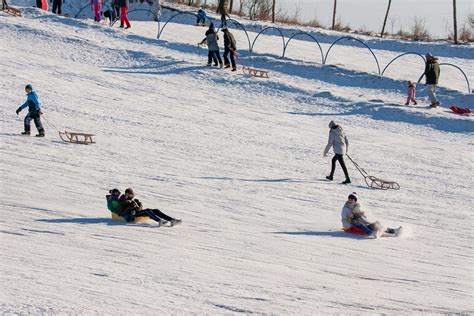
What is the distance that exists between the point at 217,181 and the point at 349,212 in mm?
4015

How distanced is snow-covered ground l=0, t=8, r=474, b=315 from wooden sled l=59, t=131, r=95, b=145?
0.26 meters

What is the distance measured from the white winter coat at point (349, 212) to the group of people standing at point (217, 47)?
1400cm

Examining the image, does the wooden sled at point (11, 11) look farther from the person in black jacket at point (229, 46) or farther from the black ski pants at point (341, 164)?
the black ski pants at point (341, 164)

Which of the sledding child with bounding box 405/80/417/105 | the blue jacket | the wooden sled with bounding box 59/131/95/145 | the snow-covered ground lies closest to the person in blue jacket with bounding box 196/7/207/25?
the snow-covered ground

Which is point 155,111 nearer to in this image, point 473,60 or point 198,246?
point 198,246

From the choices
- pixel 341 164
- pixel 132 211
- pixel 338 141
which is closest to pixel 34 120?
pixel 132 211

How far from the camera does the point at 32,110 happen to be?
21078 millimetres

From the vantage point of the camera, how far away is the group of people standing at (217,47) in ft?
96.0

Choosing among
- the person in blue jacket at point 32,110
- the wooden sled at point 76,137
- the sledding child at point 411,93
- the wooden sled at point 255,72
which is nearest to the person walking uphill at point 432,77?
the sledding child at point 411,93

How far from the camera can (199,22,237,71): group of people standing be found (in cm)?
2925

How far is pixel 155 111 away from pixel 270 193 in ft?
24.9

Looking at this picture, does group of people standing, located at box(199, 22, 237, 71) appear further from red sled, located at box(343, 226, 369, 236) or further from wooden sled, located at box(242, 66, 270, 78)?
red sled, located at box(343, 226, 369, 236)

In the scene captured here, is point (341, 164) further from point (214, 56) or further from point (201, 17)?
point (201, 17)

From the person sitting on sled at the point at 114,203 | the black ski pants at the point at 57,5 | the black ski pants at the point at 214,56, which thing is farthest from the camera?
the black ski pants at the point at 57,5
